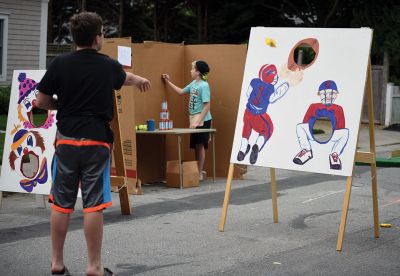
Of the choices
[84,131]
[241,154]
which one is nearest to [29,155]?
[241,154]

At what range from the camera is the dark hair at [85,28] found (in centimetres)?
561

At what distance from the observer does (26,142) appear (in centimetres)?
882

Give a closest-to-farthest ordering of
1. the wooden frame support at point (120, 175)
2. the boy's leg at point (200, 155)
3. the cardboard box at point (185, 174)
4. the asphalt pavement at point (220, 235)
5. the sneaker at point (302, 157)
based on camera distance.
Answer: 1. the asphalt pavement at point (220, 235)
2. the sneaker at point (302, 157)
3. the wooden frame support at point (120, 175)
4. the cardboard box at point (185, 174)
5. the boy's leg at point (200, 155)

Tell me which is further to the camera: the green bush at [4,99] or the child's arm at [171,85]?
the green bush at [4,99]

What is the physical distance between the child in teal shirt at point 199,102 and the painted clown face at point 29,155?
3.36 m

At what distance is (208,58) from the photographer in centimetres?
1223

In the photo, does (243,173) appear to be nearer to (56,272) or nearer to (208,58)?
(208,58)

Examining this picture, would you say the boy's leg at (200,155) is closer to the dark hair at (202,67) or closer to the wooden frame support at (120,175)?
the dark hair at (202,67)

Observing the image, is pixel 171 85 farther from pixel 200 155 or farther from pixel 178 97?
pixel 200 155

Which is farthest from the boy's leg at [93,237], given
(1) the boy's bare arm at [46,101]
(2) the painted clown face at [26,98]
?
(2) the painted clown face at [26,98]

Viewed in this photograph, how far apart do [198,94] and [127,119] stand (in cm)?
142

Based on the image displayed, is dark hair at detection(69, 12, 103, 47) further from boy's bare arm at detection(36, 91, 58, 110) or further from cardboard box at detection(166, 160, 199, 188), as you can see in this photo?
cardboard box at detection(166, 160, 199, 188)

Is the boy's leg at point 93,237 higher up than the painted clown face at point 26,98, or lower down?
lower down

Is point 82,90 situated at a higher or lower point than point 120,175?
higher
